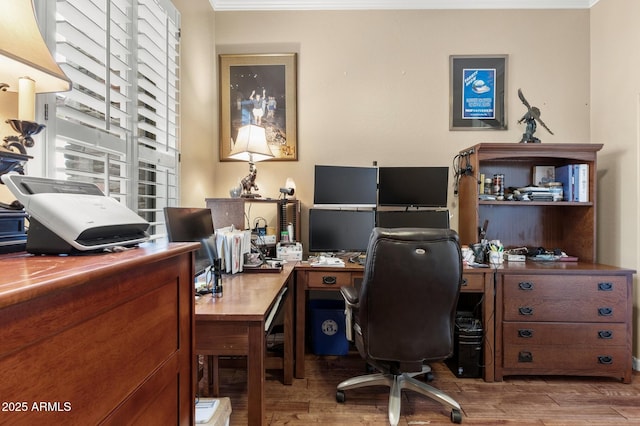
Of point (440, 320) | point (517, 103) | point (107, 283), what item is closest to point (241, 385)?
point (440, 320)

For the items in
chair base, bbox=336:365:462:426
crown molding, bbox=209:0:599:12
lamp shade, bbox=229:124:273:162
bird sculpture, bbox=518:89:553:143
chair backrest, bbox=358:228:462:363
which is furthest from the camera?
crown molding, bbox=209:0:599:12

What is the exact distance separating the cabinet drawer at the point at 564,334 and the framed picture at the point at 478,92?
65.7 inches

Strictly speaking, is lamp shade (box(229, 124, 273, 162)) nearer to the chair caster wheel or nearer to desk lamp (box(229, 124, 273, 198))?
desk lamp (box(229, 124, 273, 198))

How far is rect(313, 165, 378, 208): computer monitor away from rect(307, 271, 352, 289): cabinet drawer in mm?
620

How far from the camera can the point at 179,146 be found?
2248mm

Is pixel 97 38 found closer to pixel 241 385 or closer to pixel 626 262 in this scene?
pixel 241 385

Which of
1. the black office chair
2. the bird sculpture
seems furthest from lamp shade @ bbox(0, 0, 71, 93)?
the bird sculpture

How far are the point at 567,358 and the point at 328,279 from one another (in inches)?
66.9

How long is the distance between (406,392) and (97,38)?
2597mm

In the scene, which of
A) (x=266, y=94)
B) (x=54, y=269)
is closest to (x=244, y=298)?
(x=54, y=269)

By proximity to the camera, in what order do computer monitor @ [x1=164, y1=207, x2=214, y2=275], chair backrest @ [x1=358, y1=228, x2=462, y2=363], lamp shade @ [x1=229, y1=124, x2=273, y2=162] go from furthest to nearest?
lamp shade @ [x1=229, y1=124, x2=273, y2=162], chair backrest @ [x1=358, y1=228, x2=462, y2=363], computer monitor @ [x1=164, y1=207, x2=214, y2=275]

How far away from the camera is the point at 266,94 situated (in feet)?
9.39

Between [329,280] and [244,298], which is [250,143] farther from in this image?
[244,298]

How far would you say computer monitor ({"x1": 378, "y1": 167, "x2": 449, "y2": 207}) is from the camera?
262cm
